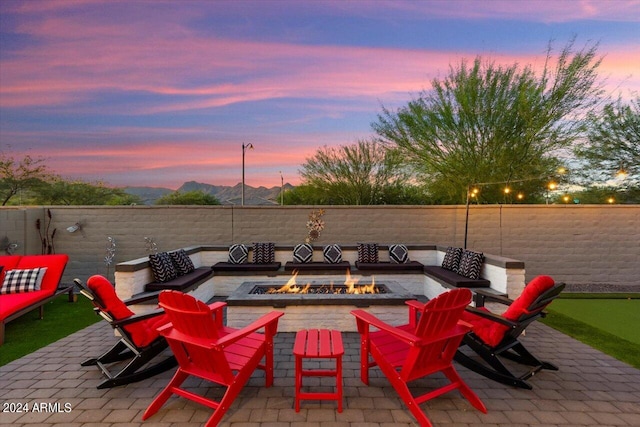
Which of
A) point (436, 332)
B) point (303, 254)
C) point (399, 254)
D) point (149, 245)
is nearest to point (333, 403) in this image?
point (436, 332)

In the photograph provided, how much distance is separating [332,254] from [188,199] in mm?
11829

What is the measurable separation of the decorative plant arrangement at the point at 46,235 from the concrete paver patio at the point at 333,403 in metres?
5.23

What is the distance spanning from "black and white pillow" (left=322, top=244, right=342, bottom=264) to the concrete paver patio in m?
3.45

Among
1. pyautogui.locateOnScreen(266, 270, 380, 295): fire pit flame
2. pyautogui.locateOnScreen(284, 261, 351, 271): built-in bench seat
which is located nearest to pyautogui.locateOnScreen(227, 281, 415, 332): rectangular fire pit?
pyautogui.locateOnScreen(266, 270, 380, 295): fire pit flame

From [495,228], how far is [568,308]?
2.50 metres

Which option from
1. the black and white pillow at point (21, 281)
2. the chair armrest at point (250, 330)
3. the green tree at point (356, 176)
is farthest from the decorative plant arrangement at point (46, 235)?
the green tree at point (356, 176)

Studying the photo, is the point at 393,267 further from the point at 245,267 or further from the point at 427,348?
the point at 427,348

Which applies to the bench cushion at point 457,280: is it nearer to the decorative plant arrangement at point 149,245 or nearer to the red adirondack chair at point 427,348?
the red adirondack chair at point 427,348

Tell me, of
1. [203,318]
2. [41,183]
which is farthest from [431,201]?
[41,183]

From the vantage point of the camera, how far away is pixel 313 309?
182 inches

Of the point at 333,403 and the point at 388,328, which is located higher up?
the point at 388,328

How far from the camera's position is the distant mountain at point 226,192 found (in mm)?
14653

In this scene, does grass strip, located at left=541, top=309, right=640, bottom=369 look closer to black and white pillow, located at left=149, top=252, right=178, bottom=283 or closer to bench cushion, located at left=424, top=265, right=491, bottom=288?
bench cushion, located at left=424, top=265, right=491, bottom=288

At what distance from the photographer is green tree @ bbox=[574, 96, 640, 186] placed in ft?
33.0
